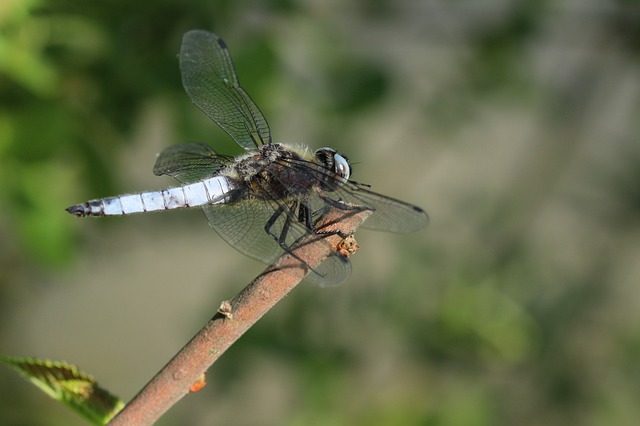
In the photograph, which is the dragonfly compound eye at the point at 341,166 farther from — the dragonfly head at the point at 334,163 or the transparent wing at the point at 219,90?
the transparent wing at the point at 219,90

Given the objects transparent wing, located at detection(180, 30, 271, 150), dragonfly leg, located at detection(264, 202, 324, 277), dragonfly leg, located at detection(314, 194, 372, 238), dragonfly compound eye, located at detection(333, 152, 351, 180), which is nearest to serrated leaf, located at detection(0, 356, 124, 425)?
dragonfly leg, located at detection(314, 194, 372, 238)

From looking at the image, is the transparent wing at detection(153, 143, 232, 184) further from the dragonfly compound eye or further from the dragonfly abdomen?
the dragonfly compound eye

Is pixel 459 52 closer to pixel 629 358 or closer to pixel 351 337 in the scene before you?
pixel 351 337

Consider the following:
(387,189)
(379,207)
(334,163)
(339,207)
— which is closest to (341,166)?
(334,163)

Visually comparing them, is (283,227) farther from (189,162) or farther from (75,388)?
(75,388)

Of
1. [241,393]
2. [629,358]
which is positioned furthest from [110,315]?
[629,358]

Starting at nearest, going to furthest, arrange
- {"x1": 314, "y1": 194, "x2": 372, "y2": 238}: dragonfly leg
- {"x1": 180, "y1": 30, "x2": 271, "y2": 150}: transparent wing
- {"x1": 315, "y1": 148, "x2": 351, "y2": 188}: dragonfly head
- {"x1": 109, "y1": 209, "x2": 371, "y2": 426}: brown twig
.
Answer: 1. {"x1": 109, "y1": 209, "x2": 371, "y2": 426}: brown twig
2. {"x1": 314, "y1": 194, "x2": 372, "y2": 238}: dragonfly leg
3. {"x1": 315, "y1": 148, "x2": 351, "y2": 188}: dragonfly head
4. {"x1": 180, "y1": 30, "x2": 271, "y2": 150}: transparent wing

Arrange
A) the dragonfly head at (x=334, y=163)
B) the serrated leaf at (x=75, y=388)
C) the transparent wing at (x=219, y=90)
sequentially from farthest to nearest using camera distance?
1. the transparent wing at (x=219, y=90)
2. the dragonfly head at (x=334, y=163)
3. the serrated leaf at (x=75, y=388)

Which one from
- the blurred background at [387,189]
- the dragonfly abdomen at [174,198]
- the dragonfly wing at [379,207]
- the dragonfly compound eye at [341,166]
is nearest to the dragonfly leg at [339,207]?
the dragonfly wing at [379,207]
